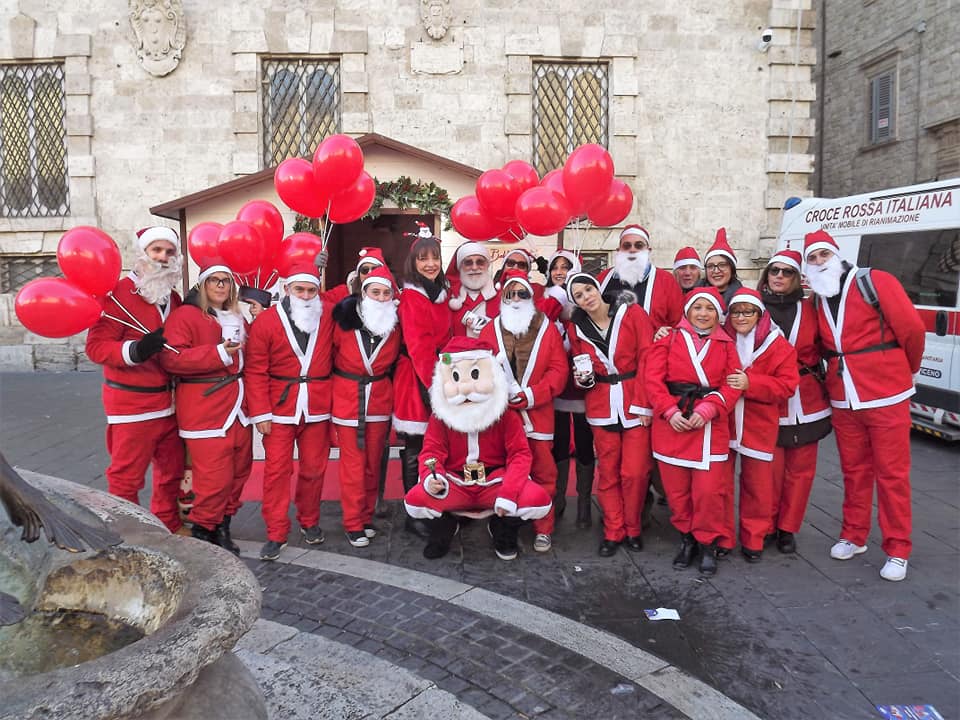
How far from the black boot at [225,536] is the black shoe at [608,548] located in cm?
229

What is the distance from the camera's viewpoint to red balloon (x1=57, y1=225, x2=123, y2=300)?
3.61 meters

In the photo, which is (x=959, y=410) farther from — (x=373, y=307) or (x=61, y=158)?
(x=61, y=158)

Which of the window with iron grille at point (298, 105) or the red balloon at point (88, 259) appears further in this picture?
the window with iron grille at point (298, 105)

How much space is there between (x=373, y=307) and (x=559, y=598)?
2.08m

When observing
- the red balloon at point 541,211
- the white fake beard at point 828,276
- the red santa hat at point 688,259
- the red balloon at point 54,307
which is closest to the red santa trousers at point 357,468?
the red balloon at point 54,307

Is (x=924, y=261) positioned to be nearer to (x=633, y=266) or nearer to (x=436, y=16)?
(x=633, y=266)

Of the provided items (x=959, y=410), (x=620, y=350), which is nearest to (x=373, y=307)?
(x=620, y=350)

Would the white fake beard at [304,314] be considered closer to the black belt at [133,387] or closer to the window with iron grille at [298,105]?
the black belt at [133,387]

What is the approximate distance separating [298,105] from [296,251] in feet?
23.9

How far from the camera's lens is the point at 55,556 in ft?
6.62

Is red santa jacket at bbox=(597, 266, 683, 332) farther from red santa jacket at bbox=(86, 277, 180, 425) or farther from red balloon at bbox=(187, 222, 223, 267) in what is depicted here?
red santa jacket at bbox=(86, 277, 180, 425)

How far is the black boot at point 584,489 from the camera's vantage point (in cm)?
505

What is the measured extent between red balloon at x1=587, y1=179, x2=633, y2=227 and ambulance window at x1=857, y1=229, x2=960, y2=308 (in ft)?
11.8

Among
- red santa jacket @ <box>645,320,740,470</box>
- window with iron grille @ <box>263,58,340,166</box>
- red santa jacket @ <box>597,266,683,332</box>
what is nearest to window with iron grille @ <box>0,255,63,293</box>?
window with iron grille @ <box>263,58,340,166</box>
